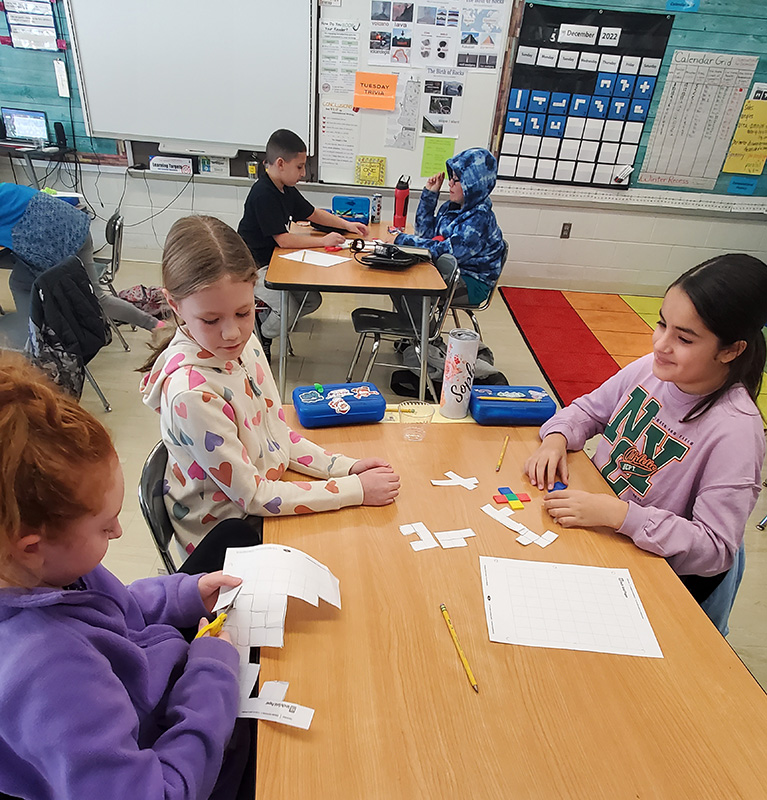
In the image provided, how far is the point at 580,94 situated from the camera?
4156 mm

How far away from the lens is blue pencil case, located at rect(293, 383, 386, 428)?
137cm

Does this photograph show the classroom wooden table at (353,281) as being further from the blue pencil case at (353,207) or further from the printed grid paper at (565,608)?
the printed grid paper at (565,608)

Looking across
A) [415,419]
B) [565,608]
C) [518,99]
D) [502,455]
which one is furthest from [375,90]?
[565,608]

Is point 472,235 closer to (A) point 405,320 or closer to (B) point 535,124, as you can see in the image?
(A) point 405,320

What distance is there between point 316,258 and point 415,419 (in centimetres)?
154

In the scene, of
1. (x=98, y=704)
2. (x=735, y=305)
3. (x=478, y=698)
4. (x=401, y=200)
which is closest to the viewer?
(x=98, y=704)

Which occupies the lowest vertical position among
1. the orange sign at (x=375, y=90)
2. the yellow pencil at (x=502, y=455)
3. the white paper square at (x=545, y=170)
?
the yellow pencil at (x=502, y=455)

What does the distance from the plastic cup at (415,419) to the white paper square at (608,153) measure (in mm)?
3693

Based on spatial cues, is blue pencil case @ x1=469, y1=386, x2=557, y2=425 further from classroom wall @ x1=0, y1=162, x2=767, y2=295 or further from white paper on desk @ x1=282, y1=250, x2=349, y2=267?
classroom wall @ x1=0, y1=162, x2=767, y2=295

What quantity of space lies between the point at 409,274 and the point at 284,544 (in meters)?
1.83

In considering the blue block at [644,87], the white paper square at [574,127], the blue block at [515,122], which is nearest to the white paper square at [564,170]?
the white paper square at [574,127]

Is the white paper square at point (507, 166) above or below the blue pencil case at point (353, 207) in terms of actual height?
above

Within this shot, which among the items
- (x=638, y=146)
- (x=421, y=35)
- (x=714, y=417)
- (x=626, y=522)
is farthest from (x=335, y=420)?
(x=638, y=146)

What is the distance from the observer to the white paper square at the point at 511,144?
14.0 feet
